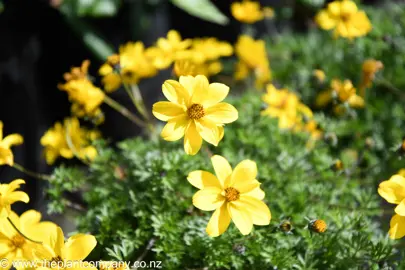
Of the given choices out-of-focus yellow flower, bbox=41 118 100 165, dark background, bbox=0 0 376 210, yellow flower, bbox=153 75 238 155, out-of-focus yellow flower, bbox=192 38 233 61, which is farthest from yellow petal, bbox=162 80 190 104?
dark background, bbox=0 0 376 210

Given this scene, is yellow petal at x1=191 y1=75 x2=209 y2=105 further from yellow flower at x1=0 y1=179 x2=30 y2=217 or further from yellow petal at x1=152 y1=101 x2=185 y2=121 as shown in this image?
yellow flower at x1=0 y1=179 x2=30 y2=217

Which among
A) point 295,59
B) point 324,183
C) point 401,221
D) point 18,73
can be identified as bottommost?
point 401,221

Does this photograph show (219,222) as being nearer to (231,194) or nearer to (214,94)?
(231,194)

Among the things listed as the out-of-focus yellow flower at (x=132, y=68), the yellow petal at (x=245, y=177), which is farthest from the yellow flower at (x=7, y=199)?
the out-of-focus yellow flower at (x=132, y=68)


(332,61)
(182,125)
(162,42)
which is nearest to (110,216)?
(182,125)

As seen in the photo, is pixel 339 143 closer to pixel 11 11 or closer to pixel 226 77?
pixel 226 77

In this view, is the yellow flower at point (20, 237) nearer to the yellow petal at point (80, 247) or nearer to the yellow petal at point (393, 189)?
the yellow petal at point (80, 247)
